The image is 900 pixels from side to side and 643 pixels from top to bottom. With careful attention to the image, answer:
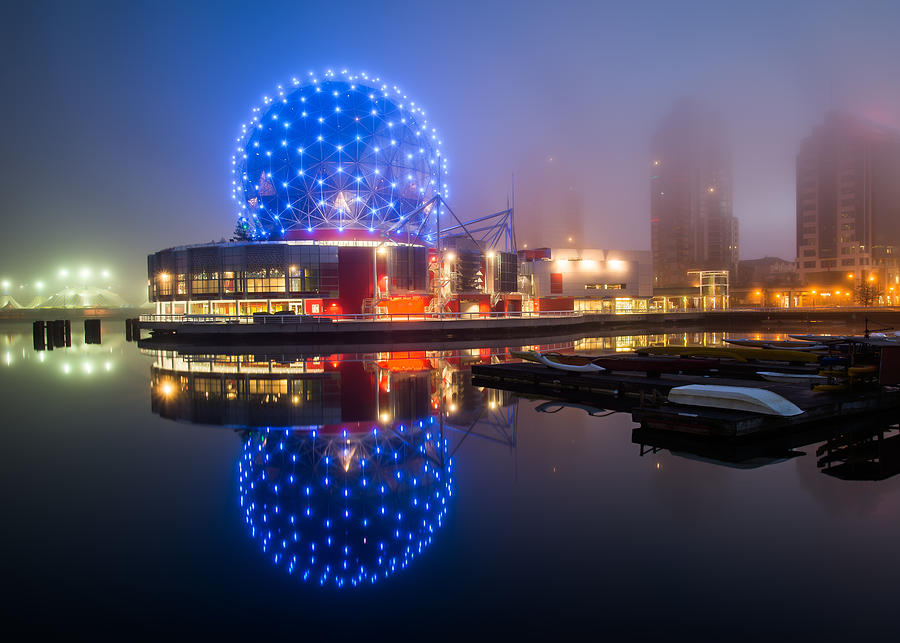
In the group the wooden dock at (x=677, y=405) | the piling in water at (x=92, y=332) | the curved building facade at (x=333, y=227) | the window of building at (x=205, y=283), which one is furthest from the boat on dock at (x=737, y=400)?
the window of building at (x=205, y=283)

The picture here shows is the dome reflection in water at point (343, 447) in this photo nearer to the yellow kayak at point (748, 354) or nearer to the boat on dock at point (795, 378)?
the boat on dock at point (795, 378)

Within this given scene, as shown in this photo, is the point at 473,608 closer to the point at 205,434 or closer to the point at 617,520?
the point at 617,520

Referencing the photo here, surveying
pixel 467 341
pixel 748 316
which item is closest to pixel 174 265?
pixel 467 341

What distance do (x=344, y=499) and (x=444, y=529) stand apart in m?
1.60

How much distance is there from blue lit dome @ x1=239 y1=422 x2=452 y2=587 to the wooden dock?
440 centimetres

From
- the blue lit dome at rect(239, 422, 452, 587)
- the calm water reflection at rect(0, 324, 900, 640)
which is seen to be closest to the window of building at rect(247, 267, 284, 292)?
the calm water reflection at rect(0, 324, 900, 640)

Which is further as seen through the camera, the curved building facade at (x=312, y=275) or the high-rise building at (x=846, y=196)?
the high-rise building at (x=846, y=196)

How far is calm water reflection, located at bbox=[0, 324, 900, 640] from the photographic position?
4797 millimetres

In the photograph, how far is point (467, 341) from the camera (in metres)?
40.3

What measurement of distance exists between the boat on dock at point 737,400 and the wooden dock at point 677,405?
0.13m

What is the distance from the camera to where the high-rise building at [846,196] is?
14662 cm

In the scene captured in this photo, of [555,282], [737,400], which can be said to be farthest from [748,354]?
[555,282]

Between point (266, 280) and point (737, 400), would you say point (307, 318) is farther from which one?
point (737, 400)

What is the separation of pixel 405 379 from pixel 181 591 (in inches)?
561
